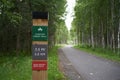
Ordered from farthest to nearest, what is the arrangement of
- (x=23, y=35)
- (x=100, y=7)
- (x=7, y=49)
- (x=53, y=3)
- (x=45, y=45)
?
(x=100, y=7), (x=7, y=49), (x=23, y=35), (x=53, y=3), (x=45, y=45)

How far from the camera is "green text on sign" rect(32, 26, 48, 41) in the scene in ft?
25.2

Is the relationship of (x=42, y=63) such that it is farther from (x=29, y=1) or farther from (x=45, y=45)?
(x=29, y=1)

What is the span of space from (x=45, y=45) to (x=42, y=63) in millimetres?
526

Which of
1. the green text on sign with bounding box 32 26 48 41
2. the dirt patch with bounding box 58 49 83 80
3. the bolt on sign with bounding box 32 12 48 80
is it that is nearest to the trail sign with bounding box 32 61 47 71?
the bolt on sign with bounding box 32 12 48 80

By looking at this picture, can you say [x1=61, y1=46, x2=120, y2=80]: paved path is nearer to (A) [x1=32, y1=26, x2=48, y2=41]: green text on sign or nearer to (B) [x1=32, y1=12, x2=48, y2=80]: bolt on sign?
(B) [x1=32, y1=12, x2=48, y2=80]: bolt on sign

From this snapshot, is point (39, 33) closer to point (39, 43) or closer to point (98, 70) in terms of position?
point (39, 43)

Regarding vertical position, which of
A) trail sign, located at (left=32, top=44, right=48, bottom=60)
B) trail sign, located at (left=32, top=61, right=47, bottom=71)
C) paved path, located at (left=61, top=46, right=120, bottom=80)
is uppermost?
trail sign, located at (left=32, top=44, right=48, bottom=60)

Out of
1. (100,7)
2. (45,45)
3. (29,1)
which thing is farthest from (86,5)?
(45,45)

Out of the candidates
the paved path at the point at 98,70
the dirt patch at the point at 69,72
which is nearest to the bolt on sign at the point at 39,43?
the dirt patch at the point at 69,72

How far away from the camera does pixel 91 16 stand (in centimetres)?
5084

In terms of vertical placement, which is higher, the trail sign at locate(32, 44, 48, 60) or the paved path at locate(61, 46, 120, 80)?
the trail sign at locate(32, 44, 48, 60)

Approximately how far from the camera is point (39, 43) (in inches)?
305

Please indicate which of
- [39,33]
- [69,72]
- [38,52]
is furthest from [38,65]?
[69,72]

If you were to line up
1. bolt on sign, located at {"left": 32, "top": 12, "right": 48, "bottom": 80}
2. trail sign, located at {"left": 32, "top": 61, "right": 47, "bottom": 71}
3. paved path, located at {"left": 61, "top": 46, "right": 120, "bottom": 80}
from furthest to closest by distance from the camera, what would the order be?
Answer: 1. paved path, located at {"left": 61, "top": 46, "right": 120, "bottom": 80}
2. trail sign, located at {"left": 32, "top": 61, "right": 47, "bottom": 71}
3. bolt on sign, located at {"left": 32, "top": 12, "right": 48, "bottom": 80}
